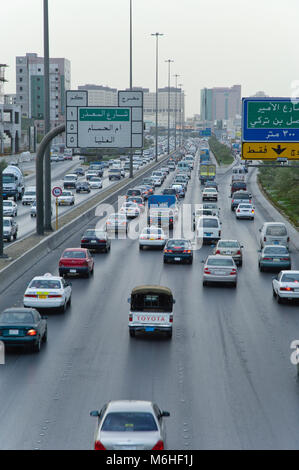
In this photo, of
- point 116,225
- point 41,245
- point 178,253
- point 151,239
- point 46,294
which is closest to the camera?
point 46,294

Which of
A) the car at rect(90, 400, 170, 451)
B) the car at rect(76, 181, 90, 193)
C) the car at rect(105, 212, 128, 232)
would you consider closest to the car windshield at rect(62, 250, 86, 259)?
the car at rect(105, 212, 128, 232)

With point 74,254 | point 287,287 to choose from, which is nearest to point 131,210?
point 74,254

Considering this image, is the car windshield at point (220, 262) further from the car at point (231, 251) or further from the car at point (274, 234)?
the car at point (274, 234)

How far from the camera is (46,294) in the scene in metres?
28.2

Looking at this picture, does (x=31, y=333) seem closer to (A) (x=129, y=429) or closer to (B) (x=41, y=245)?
(A) (x=129, y=429)

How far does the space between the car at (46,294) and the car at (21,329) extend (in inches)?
A: 199

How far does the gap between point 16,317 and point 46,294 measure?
213 inches

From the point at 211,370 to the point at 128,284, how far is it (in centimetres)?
1408

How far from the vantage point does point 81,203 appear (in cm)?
7675

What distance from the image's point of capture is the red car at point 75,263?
3631 centimetres

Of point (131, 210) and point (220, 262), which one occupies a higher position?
point (220, 262)

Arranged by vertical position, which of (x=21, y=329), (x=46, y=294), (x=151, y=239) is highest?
(x=21, y=329)
